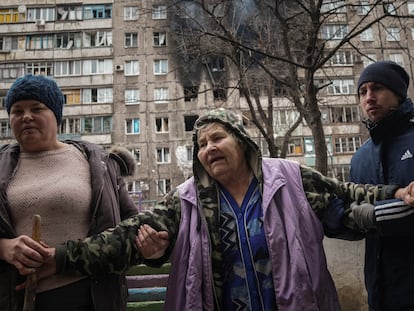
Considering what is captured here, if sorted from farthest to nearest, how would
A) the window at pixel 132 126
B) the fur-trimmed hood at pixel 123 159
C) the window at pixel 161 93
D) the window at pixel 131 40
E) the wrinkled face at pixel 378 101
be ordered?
the window at pixel 131 40, the window at pixel 161 93, the window at pixel 132 126, the fur-trimmed hood at pixel 123 159, the wrinkled face at pixel 378 101

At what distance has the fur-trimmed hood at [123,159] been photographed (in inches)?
95.0

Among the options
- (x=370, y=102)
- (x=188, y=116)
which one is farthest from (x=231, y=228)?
(x=188, y=116)

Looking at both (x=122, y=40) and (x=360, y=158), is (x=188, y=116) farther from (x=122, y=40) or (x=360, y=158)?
(x=360, y=158)

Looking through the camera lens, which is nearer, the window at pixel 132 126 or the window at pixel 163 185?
the window at pixel 163 185

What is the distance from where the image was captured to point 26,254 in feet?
5.90

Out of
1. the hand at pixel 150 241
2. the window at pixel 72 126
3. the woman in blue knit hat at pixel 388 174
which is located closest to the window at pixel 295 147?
the window at pixel 72 126

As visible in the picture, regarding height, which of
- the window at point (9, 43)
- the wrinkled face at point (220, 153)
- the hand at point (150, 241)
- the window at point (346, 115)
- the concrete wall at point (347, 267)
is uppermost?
the window at point (9, 43)

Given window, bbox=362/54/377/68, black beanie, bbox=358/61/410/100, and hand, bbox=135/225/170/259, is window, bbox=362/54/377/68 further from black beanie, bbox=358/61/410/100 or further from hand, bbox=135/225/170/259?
hand, bbox=135/225/170/259

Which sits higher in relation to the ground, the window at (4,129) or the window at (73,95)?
the window at (73,95)

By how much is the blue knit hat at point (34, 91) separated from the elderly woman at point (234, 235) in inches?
31.8

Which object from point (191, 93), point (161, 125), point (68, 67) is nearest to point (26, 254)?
point (191, 93)

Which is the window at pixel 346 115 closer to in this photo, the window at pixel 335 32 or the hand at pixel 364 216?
the window at pixel 335 32

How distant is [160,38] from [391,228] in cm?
2956

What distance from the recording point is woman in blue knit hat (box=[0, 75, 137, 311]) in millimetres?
1903
